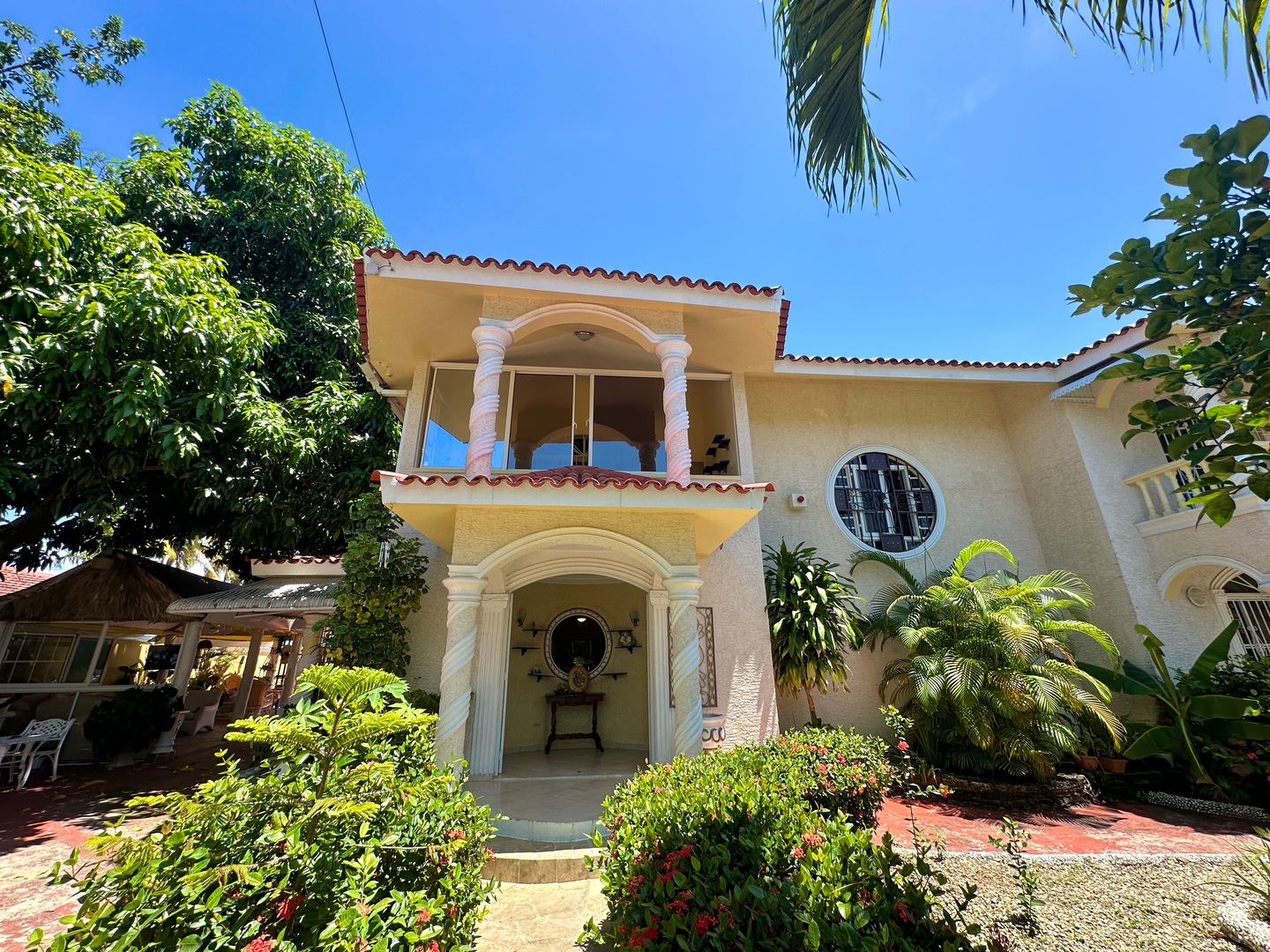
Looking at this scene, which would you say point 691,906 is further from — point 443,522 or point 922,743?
point 922,743

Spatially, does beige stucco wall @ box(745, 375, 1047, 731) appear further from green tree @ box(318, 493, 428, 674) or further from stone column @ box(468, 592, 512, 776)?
green tree @ box(318, 493, 428, 674)

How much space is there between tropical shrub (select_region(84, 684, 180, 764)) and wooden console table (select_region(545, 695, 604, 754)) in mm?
7486

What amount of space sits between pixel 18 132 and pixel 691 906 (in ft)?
57.6

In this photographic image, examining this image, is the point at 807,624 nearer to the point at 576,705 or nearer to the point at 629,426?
the point at 629,426

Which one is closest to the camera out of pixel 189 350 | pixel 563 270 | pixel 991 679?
pixel 991 679

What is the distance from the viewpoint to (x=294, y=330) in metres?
11.8

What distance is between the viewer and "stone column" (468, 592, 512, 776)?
23.4 ft

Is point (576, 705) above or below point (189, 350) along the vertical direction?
below

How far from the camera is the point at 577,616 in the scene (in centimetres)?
988

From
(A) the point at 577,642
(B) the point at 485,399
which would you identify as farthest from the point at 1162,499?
(B) the point at 485,399

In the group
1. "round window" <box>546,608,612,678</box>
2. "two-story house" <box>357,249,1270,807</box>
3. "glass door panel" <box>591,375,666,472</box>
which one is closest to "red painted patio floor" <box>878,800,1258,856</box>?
"two-story house" <box>357,249,1270,807</box>

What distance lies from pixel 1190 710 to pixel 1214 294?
8575 millimetres

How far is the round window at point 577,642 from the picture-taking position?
31.7 feet

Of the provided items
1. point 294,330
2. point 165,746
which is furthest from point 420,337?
point 165,746
